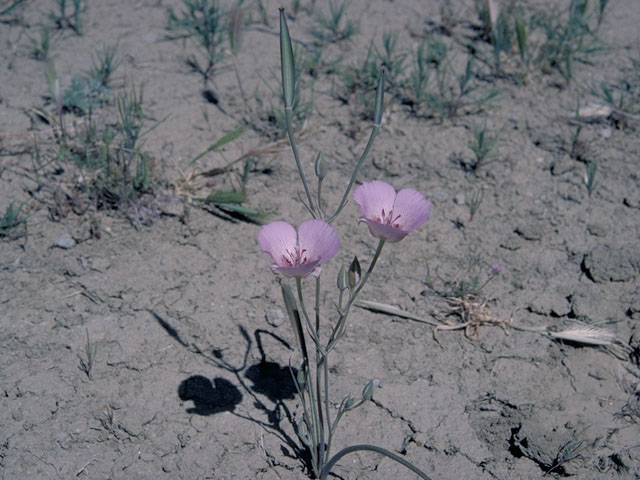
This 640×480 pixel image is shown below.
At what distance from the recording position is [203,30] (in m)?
3.56

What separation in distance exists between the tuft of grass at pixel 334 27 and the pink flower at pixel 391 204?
2.11 m

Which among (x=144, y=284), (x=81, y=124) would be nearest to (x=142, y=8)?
(x=81, y=124)

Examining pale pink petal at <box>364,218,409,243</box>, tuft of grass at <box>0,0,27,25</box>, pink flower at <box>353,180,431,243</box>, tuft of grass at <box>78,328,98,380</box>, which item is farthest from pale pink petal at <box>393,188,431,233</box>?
tuft of grass at <box>0,0,27,25</box>

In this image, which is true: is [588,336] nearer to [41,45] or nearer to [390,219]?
[390,219]

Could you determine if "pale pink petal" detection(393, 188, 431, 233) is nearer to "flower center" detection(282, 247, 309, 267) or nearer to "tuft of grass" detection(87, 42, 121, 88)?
"flower center" detection(282, 247, 309, 267)

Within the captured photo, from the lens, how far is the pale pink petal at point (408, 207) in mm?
1756

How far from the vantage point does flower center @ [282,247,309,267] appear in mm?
1721

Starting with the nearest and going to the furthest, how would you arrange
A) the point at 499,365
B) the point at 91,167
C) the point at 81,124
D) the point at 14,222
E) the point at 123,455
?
the point at 123,455
the point at 499,365
the point at 14,222
the point at 91,167
the point at 81,124

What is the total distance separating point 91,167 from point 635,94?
261 centimetres

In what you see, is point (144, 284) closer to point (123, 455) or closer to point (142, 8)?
point (123, 455)

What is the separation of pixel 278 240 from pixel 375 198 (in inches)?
10.6

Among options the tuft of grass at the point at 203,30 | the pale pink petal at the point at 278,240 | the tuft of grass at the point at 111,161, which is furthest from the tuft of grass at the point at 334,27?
the pale pink petal at the point at 278,240

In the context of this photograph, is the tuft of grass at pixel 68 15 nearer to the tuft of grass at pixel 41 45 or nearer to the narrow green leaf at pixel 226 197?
the tuft of grass at pixel 41 45

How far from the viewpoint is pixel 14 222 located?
2.62 m
